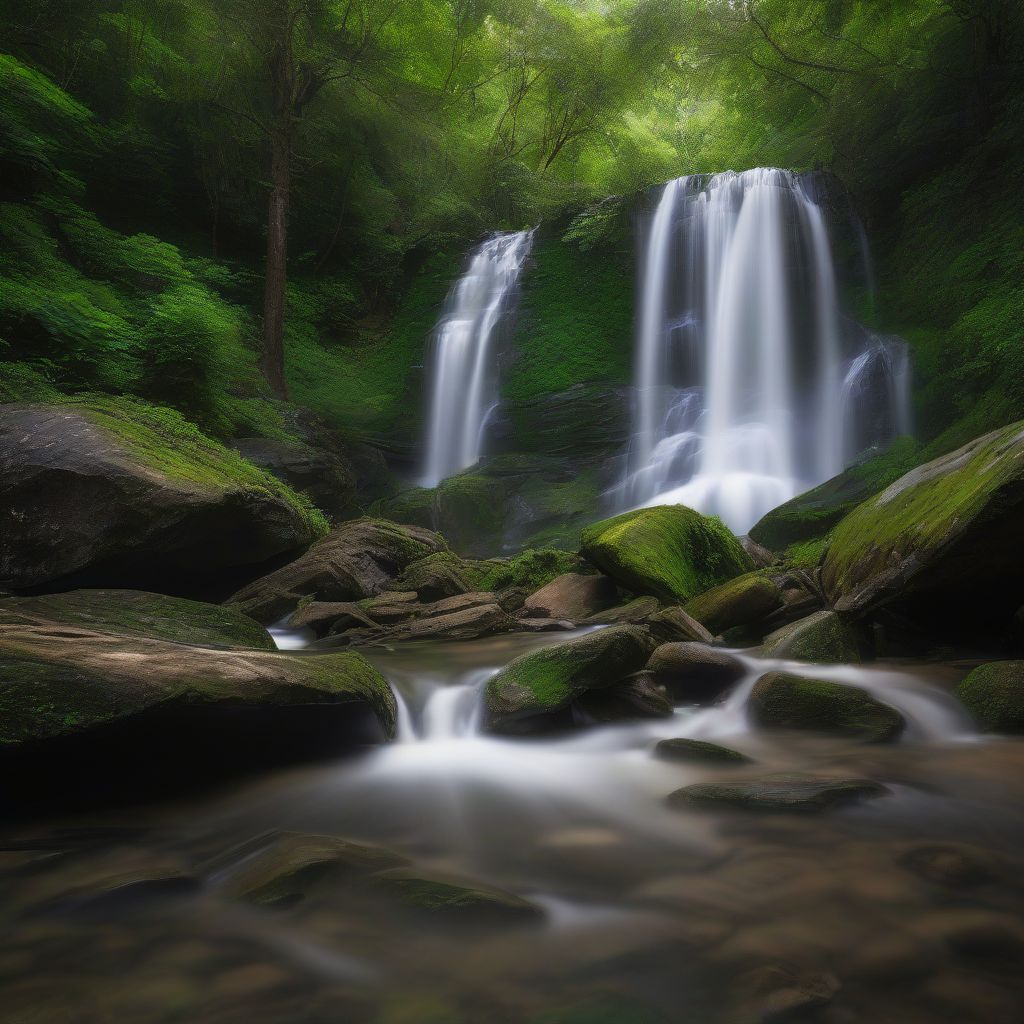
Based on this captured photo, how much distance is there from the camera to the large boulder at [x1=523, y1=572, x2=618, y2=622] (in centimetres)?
712

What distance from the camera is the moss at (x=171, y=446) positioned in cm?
679

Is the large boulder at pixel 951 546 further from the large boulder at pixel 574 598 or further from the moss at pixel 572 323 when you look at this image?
the moss at pixel 572 323

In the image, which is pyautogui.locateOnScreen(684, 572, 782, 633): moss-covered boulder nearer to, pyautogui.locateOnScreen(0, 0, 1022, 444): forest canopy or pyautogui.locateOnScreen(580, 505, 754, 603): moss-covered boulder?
pyautogui.locateOnScreen(580, 505, 754, 603): moss-covered boulder

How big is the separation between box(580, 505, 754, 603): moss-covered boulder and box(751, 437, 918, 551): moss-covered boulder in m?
1.86

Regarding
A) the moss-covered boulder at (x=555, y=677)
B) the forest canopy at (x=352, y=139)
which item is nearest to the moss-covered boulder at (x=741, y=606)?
the moss-covered boulder at (x=555, y=677)

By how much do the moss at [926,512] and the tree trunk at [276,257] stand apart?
41.0ft

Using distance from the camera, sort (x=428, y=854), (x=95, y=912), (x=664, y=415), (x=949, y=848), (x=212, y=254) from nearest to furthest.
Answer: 1. (x=95, y=912)
2. (x=949, y=848)
3. (x=428, y=854)
4. (x=664, y=415)
5. (x=212, y=254)

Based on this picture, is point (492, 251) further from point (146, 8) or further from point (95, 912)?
point (95, 912)

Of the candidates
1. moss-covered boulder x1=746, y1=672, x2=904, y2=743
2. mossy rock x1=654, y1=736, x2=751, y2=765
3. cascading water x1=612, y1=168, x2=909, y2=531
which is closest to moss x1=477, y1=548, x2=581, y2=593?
cascading water x1=612, y1=168, x2=909, y2=531

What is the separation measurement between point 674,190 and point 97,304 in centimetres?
1322

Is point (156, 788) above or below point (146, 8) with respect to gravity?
below

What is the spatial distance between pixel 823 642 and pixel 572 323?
14.2 meters

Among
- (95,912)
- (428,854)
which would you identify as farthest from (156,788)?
(428,854)

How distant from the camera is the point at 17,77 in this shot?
31.9ft
